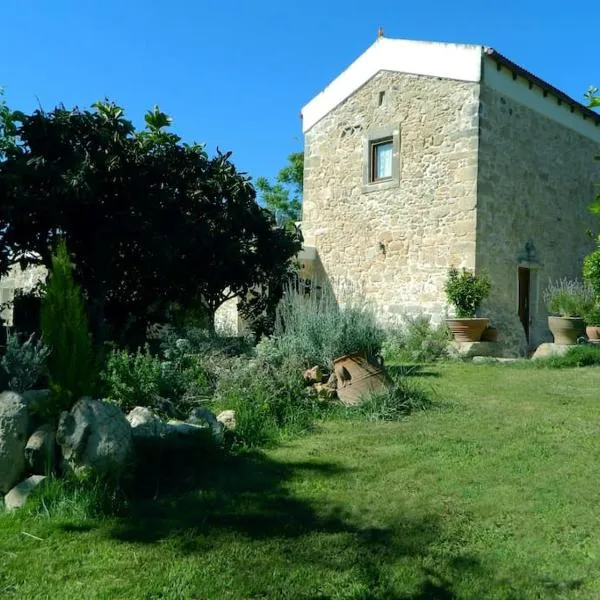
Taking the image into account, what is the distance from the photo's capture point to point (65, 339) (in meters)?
3.81

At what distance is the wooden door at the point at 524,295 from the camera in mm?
13375

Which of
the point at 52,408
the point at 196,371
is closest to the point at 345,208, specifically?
the point at 196,371

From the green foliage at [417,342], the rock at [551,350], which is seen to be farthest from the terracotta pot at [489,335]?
the rock at [551,350]

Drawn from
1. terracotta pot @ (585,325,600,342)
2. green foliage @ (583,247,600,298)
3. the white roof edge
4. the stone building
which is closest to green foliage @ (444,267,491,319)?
the stone building

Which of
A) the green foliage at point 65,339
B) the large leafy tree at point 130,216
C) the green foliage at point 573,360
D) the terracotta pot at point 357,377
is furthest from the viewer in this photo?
the green foliage at point 573,360

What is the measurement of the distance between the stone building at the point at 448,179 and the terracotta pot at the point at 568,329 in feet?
4.03

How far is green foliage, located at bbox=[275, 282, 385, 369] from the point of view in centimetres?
693

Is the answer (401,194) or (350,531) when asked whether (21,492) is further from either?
(401,194)

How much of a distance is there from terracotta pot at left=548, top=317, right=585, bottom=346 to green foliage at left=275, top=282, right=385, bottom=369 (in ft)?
Answer: 18.7

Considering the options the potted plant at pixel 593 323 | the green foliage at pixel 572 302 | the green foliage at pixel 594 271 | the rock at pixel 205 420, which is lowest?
the rock at pixel 205 420

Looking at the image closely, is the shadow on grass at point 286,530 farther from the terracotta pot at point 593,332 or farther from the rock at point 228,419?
the terracotta pot at point 593,332

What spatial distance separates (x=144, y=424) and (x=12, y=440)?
38.0 inches

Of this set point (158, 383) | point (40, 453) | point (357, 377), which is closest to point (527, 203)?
point (357, 377)

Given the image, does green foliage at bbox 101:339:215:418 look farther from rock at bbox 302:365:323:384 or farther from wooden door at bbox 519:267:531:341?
wooden door at bbox 519:267:531:341
